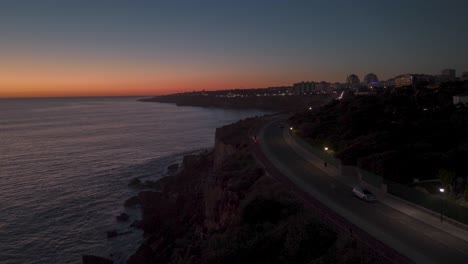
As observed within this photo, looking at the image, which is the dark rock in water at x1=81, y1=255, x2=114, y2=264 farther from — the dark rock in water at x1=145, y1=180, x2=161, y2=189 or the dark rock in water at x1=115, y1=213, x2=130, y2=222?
the dark rock in water at x1=145, y1=180, x2=161, y2=189

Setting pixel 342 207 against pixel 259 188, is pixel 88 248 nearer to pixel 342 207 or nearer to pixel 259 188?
pixel 259 188

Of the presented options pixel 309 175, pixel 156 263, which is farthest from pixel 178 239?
pixel 309 175

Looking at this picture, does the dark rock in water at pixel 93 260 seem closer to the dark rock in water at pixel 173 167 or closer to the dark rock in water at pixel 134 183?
the dark rock in water at pixel 134 183

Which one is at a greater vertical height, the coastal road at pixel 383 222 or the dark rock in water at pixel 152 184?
the coastal road at pixel 383 222

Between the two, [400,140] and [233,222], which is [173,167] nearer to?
[400,140]

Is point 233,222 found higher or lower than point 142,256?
higher

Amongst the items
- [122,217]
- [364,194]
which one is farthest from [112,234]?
[364,194]

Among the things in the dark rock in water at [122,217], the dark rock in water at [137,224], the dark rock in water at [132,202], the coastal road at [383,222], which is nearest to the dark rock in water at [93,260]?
the dark rock in water at [137,224]
